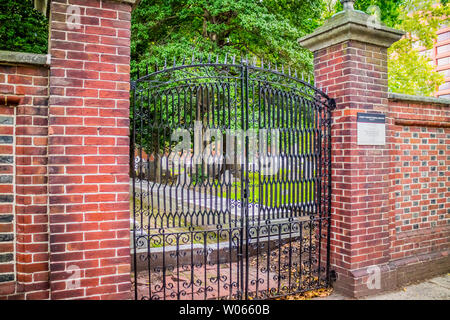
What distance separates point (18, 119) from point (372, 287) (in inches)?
172

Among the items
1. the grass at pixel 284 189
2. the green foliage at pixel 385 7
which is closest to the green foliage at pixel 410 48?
the green foliage at pixel 385 7

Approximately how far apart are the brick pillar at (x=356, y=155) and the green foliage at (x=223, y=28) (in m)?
5.89

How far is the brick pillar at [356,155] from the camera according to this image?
12.7 feet

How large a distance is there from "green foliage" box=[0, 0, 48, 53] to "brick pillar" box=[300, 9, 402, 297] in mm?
7368

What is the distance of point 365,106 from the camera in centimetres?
400

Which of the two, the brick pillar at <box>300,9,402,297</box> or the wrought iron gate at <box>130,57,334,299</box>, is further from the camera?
the brick pillar at <box>300,9,402,297</box>

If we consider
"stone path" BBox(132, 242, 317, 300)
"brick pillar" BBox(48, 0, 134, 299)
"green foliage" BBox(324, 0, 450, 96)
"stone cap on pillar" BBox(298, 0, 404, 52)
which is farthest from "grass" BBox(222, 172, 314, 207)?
"green foliage" BBox(324, 0, 450, 96)

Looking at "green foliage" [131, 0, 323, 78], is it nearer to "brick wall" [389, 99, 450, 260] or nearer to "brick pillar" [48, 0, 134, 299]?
"brick wall" [389, 99, 450, 260]

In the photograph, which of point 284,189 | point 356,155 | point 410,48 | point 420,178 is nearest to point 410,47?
point 410,48

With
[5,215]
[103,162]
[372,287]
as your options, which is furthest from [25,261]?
[372,287]

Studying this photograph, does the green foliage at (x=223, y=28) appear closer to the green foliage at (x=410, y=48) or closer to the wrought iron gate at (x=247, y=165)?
the green foliage at (x=410, y=48)

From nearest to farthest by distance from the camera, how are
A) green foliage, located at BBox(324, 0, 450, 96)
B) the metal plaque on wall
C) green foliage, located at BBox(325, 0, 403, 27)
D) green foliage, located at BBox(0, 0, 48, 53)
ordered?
the metal plaque on wall
green foliage, located at BBox(0, 0, 48, 53)
green foliage, located at BBox(325, 0, 403, 27)
green foliage, located at BBox(324, 0, 450, 96)

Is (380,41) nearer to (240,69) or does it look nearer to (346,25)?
(346,25)

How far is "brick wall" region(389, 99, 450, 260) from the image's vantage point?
441 cm
